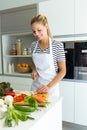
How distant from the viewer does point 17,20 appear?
101 inches

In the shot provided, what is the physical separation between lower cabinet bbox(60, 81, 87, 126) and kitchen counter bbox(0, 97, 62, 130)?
957 millimetres

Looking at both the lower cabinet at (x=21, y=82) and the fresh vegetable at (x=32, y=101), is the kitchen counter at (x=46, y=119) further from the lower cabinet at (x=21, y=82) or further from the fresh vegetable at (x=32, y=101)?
the lower cabinet at (x=21, y=82)

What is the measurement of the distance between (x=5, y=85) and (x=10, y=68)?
1605mm

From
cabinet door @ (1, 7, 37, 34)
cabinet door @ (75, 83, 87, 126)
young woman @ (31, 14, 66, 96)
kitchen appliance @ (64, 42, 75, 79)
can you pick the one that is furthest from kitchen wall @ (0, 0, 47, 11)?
cabinet door @ (75, 83, 87, 126)

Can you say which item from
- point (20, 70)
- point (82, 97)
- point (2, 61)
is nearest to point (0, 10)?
point (2, 61)

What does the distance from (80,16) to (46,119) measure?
1.43 metres

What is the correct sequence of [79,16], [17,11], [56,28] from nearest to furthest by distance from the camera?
[79,16], [56,28], [17,11]

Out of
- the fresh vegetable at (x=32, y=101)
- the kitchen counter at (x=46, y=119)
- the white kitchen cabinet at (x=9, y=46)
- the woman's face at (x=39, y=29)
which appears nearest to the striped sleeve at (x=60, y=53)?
the woman's face at (x=39, y=29)

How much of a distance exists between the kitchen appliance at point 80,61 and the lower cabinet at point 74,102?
107 millimetres

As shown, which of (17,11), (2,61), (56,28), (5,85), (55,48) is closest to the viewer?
(5,85)

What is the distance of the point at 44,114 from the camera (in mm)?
837

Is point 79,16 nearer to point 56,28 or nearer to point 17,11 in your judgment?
point 56,28

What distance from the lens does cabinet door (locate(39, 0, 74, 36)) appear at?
199cm

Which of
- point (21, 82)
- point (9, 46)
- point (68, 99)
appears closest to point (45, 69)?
point (68, 99)
